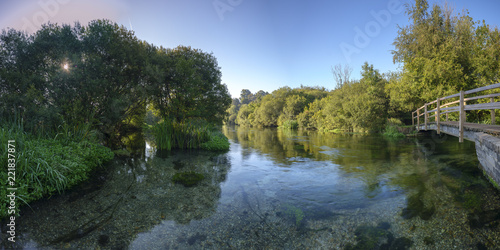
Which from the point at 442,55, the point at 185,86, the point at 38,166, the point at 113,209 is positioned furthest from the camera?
the point at 442,55

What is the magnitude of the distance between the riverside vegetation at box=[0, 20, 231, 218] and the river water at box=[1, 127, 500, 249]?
88cm

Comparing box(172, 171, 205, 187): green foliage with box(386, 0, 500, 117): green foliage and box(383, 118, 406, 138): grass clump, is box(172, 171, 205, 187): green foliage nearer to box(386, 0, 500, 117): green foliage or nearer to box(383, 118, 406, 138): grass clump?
box(386, 0, 500, 117): green foliage

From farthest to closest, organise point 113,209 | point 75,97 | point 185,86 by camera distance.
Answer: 1. point 185,86
2. point 75,97
3. point 113,209

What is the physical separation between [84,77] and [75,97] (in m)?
1.04

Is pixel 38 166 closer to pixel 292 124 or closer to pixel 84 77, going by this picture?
pixel 84 77

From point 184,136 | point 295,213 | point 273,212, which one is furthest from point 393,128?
point 273,212

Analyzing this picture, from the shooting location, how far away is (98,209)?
5.08 m

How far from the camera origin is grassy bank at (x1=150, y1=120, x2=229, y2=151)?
1377cm

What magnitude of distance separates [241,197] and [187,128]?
9.48 metres

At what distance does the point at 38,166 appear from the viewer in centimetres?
528

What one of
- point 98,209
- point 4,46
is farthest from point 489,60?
point 4,46

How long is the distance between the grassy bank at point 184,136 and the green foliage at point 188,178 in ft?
20.5

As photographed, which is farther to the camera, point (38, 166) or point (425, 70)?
point (425, 70)

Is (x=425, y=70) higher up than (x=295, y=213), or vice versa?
(x=425, y=70)
